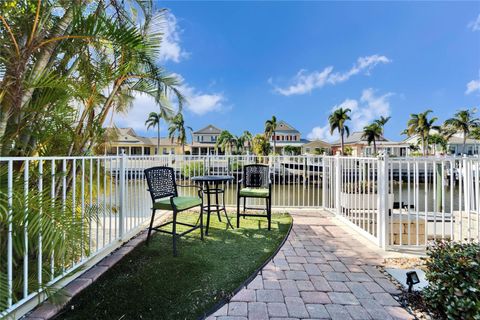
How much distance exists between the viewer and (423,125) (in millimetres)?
31438

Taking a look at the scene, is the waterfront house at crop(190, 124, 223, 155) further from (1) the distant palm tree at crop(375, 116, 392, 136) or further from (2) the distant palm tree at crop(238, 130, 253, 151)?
(1) the distant palm tree at crop(375, 116, 392, 136)

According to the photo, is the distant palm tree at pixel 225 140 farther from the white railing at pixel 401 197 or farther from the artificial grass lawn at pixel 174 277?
the artificial grass lawn at pixel 174 277

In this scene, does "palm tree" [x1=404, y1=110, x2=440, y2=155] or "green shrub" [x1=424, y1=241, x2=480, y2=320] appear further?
"palm tree" [x1=404, y1=110, x2=440, y2=155]

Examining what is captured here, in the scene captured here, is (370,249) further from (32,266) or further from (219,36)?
(219,36)

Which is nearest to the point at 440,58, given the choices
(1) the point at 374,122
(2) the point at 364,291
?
(2) the point at 364,291

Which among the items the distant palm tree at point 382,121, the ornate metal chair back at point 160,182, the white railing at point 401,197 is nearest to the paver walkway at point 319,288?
the white railing at point 401,197

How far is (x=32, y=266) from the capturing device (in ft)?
6.31

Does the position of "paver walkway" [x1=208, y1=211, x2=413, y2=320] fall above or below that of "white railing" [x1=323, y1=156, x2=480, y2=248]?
below

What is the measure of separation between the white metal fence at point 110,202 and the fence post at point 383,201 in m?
0.01

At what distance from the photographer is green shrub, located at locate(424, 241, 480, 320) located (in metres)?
1.39

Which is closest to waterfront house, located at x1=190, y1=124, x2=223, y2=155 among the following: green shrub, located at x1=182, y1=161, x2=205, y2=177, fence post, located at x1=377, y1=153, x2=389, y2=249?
green shrub, located at x1=182, y1=161, x2=205, y2=177

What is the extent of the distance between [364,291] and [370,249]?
117 centimetres

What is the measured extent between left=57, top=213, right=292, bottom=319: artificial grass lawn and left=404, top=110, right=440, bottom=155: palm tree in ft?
118

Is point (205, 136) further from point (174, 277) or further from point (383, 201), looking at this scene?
point (174, 277)
